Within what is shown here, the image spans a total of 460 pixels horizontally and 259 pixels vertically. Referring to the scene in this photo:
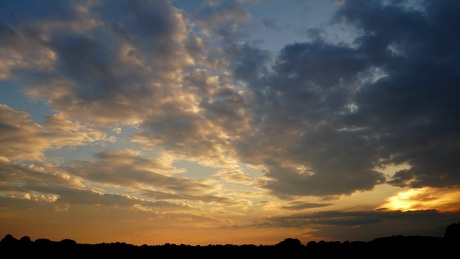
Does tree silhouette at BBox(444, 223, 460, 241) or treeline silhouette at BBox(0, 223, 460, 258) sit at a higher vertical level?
tree silhouette at BBox(444, 223, 460, 241)

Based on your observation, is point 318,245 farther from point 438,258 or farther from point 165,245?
point 165,245

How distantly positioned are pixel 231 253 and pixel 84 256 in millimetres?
21217

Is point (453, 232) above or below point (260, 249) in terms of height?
above

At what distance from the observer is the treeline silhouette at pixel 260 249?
47531 mm

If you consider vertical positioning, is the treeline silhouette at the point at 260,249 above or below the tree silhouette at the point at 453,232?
below

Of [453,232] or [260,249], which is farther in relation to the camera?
[260,249]

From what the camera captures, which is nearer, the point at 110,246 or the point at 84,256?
the point at 84,256

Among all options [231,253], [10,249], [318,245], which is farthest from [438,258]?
[10,249]

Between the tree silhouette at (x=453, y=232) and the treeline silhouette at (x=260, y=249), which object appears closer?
the treeline silhouette at (x=260, y=249)

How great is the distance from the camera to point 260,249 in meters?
54.0

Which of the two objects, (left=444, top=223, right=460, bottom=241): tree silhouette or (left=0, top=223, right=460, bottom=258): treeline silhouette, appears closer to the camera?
(left=0, top=223, right=460, bottom=258): treeline silhouette

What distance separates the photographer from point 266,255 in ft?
171

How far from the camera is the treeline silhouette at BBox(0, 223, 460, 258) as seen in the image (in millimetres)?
47531

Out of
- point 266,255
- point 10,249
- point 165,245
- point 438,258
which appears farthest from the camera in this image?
point 165,245
